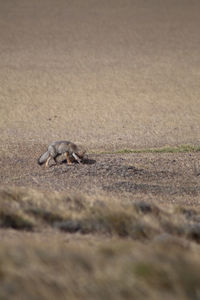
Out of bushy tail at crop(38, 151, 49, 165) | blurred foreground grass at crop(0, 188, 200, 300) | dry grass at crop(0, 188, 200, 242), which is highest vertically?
bushy tail at crop(38, 151, 49, 165)

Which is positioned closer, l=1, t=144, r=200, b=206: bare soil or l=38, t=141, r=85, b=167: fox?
l=1, t=144, r=200, b=206: bare soil

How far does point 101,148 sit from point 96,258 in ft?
41.9

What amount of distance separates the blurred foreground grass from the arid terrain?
0.01 m

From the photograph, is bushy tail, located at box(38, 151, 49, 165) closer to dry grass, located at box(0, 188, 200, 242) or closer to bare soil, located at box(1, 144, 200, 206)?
bare soil, located at box(1, 144, 200, 206)

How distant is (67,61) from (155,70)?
540 cm

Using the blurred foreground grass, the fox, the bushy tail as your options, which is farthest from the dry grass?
the bushy tail

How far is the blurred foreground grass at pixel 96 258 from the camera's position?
11.1 feet

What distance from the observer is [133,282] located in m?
3.47

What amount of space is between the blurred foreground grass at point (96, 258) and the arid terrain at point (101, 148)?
0.04 ft

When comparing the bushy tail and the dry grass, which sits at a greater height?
the bushy tail

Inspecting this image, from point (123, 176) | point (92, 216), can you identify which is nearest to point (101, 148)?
point (123, 176)

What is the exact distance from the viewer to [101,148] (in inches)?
654

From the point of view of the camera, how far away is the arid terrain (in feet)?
12.0

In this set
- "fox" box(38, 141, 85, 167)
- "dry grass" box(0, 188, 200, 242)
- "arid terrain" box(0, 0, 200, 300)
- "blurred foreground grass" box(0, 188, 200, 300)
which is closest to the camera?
"blurred foreground grass" box(0, 188, 200, 300)
